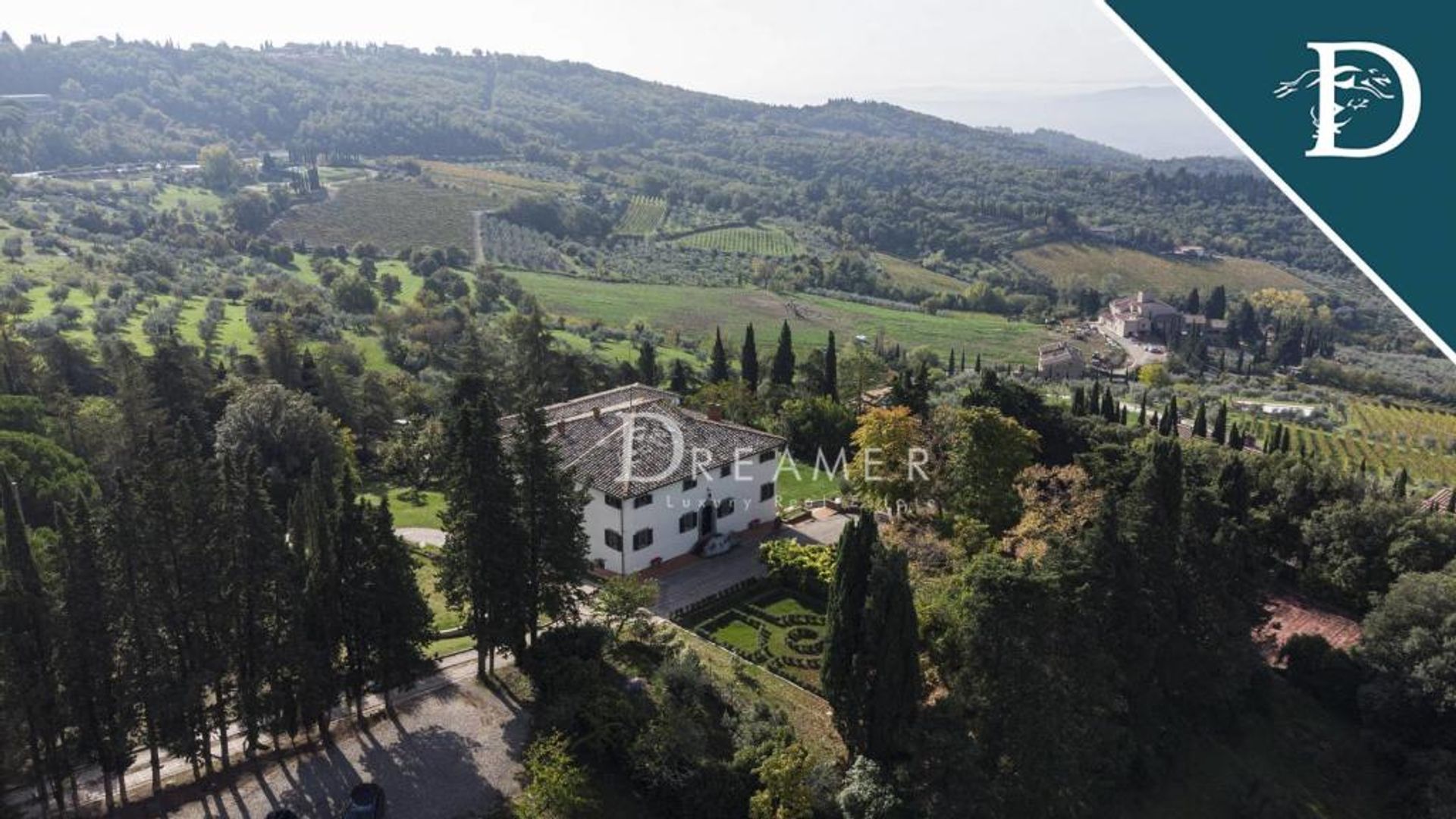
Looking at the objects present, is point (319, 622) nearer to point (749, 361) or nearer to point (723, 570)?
point (723, 570)

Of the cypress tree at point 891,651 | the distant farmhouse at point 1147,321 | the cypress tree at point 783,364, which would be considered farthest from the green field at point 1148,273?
the cypress tree at point 891,651

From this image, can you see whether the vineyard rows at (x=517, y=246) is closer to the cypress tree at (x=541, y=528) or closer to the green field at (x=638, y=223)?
the green field at (x=638, y=223)

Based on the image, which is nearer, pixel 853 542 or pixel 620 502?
pixel 853 542

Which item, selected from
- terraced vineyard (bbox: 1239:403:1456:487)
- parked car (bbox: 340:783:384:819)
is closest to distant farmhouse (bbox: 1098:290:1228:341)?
terraced vineyard (bbox: 1239:403:1456:487)

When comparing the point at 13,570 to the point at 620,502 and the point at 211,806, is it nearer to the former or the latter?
the point at 211,806

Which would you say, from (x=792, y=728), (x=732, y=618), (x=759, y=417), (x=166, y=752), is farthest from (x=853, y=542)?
(x=759, y=417)
